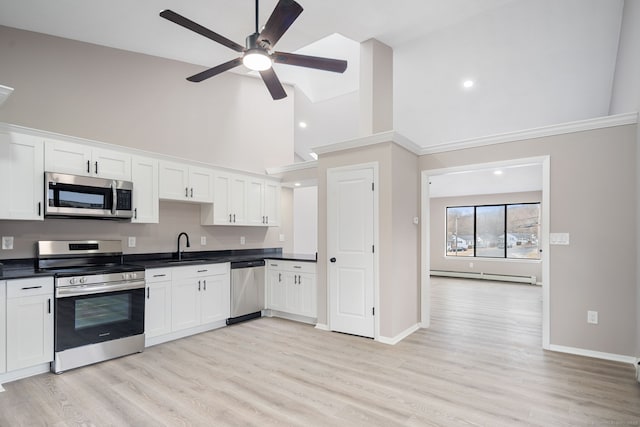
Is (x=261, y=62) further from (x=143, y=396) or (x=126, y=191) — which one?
(x=143, y=396)

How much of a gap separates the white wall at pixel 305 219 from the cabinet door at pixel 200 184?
4219 millimetres

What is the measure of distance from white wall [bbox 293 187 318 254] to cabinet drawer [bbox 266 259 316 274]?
12.7ft

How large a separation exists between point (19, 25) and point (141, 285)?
2.84 m

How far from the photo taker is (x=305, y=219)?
9.14 meters

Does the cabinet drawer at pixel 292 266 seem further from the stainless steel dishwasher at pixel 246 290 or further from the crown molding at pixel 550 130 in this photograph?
the crown molding at pixel 550 130

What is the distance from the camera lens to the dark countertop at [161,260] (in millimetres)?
3017

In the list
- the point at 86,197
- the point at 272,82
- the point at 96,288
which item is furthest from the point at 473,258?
the point at 86,197

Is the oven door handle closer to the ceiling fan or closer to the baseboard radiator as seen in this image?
the ceiling fan

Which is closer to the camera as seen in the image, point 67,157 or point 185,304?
point 67,157

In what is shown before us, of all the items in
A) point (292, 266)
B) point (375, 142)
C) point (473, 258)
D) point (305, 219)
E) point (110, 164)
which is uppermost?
point (375, 142)

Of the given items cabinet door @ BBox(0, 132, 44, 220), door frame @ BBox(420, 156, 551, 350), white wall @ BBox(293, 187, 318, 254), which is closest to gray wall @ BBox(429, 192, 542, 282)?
white wall @ BBox(293, 187, 318, 254)

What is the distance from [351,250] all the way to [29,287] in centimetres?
318

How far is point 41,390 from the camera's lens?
272cm

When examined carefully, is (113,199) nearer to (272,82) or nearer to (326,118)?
(272,82)
